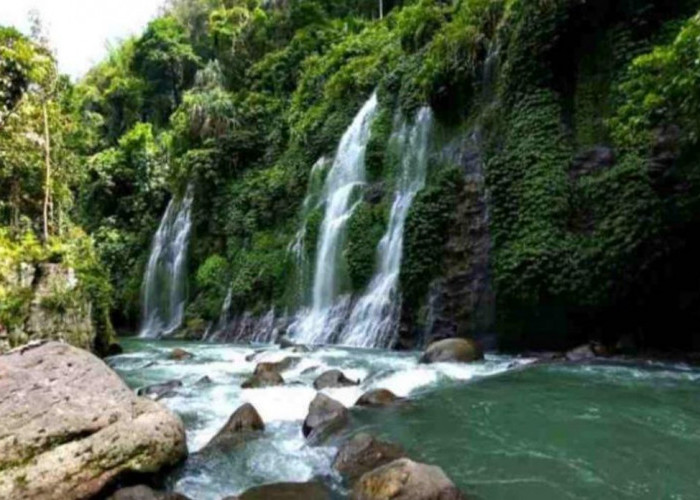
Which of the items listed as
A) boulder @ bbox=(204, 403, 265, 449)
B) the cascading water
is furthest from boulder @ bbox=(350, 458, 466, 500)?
the cascading water

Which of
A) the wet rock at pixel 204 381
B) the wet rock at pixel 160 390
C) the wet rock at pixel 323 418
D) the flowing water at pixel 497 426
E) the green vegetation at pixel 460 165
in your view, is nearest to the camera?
the flowing water at pixel 497 426

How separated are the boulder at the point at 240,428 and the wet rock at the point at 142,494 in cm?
150

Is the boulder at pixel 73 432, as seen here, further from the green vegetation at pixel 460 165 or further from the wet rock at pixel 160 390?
the green vegetation at pixel 460 165

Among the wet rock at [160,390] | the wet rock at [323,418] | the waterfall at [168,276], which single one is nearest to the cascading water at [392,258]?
the wet rock at [160,390]

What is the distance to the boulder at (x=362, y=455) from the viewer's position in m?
6.15

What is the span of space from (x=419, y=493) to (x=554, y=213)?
9.79 metres

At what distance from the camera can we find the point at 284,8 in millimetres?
36312

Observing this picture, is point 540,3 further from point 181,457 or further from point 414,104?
point 181,457

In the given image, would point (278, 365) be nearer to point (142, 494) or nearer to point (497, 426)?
point (497, 426)

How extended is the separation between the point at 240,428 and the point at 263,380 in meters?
2.94

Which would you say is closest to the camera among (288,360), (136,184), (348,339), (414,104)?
(288,360)

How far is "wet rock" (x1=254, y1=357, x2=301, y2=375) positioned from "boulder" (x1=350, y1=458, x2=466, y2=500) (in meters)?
5.86

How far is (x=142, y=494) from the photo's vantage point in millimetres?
5660

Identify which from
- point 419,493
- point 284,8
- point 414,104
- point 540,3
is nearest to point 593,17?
point 540,3
